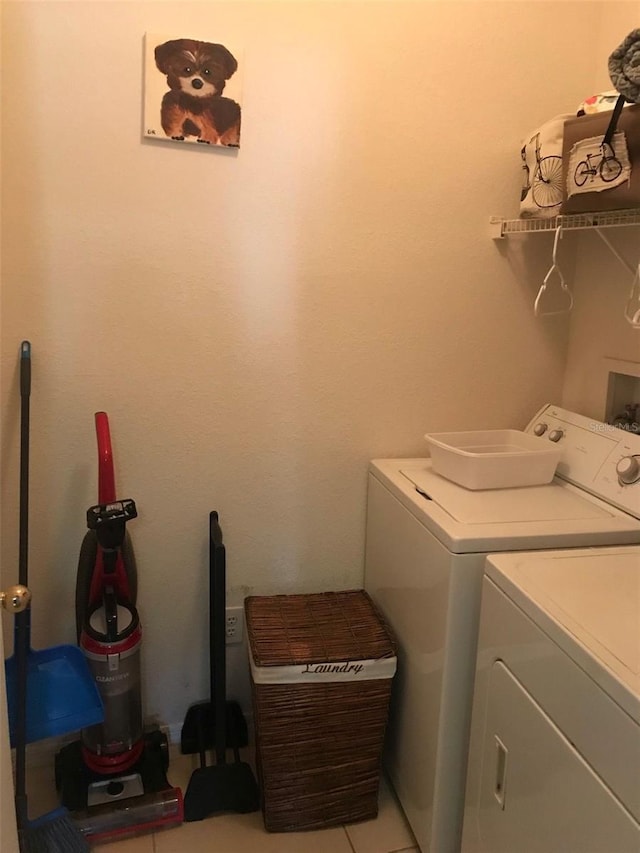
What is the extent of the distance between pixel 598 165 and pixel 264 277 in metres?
0.85

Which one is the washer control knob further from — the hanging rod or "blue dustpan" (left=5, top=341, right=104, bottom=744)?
"blue dustpan" (left=5, top=341, right=104, bottom=744)

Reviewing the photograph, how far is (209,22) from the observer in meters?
1.62

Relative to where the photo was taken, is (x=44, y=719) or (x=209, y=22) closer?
(x=44, y=719)

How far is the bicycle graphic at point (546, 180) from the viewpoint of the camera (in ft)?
5.35

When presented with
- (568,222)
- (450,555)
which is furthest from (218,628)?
(568,222)

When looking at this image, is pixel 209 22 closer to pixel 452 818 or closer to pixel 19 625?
pixel 19 625

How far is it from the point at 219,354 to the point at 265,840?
49.7 inches

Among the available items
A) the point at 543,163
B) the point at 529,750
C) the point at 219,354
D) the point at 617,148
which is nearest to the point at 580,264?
the point at 543,163

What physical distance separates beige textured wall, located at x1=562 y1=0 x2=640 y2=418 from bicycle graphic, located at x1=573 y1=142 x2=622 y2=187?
0.34 metres

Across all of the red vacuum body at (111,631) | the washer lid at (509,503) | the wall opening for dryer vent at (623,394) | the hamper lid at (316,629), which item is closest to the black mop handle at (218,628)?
the hamper lid at (316,629)

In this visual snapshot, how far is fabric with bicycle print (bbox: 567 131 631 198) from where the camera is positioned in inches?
54.2

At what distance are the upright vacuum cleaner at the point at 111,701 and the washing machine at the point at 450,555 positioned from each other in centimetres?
64

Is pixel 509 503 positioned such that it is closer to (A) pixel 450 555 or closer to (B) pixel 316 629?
(A) pixel 450 555

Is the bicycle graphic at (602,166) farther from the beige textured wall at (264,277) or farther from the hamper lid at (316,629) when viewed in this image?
the hamper lid at (316,629)
